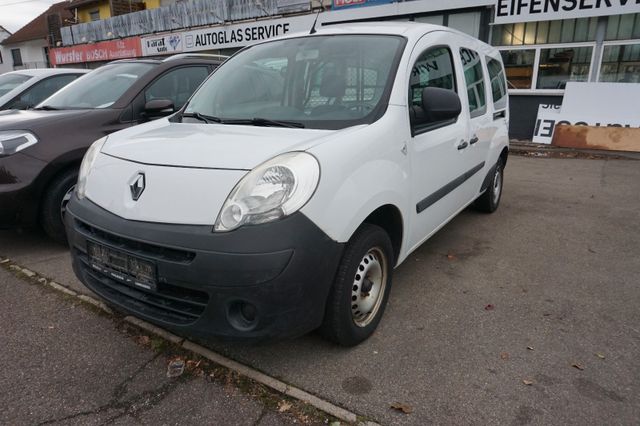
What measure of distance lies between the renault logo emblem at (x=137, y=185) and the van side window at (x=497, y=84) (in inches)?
145

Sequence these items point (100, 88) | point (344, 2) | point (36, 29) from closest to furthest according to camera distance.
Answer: point (100, 88)
point (344, 2)
point (36, 29)

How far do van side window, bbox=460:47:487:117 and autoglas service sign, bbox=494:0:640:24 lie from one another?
6.67 metres

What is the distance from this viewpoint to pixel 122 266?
2.22 meters

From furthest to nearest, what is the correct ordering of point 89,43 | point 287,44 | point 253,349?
point 89,43 < point 287,44 < point 253,349

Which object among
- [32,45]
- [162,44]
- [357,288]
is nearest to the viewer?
[357,288]

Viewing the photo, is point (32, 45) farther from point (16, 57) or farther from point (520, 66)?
point (520, 66)

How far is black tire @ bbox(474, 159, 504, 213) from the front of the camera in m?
4.97

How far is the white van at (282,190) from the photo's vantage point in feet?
6.51

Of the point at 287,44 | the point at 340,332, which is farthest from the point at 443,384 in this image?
the point at 287,44

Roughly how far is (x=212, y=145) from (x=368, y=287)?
1178 millimetres

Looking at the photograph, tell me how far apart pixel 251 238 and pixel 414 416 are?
1122 millimetres

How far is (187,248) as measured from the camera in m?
1.97

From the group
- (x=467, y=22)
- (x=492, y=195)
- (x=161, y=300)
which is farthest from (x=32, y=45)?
(x=161, y=300)

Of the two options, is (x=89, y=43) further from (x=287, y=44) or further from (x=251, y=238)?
(x=251, y=238)
